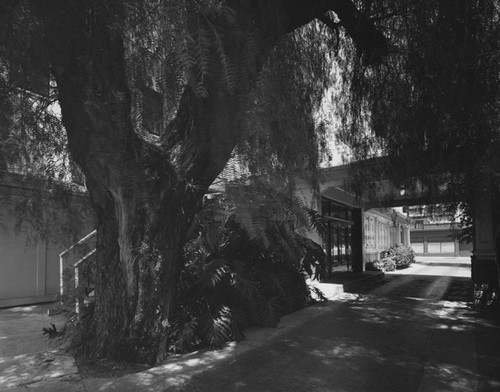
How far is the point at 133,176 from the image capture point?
515 cm

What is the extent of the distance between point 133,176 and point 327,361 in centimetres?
342

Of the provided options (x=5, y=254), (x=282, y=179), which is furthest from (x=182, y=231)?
(x=5, y=254)

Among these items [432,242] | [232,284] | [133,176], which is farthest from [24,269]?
[432,242]

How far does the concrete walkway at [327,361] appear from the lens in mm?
4797

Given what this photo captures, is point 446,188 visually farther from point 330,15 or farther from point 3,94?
point 3,94

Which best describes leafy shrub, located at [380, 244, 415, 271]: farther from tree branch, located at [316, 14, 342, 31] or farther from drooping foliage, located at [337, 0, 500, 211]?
tree branch, located at [316, 14, 342, 31]

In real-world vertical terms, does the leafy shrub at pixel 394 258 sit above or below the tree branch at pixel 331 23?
below

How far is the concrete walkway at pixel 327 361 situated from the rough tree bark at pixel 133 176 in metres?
0.65

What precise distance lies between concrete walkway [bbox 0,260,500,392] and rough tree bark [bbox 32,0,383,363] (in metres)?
0.65

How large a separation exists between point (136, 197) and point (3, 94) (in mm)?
1776

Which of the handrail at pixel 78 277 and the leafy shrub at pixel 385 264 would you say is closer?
the handrail at pixel 78 277

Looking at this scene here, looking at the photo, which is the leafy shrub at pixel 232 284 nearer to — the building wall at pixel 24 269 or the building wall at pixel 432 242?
the building wall at pixel 24 269

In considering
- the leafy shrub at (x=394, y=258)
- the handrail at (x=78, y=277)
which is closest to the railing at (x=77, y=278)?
the handrail at (x=78, y=277)

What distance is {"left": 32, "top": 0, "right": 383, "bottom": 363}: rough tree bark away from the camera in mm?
4812
